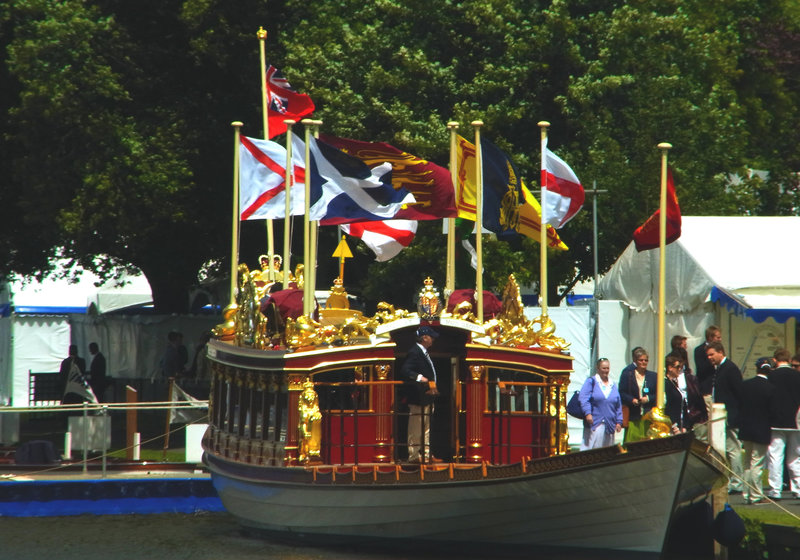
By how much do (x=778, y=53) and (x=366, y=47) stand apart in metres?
19.1

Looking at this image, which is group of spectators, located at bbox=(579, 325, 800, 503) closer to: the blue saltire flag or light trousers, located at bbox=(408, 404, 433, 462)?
light trousers, located at bbox=(408, 404, 433, 462)

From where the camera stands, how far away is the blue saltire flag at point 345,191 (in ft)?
54.6

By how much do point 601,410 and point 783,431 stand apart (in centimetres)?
222

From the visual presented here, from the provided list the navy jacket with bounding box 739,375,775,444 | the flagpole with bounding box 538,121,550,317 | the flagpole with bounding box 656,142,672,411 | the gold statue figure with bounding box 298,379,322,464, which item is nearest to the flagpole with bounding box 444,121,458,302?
the flagpole with bounding box 538,121,550,317

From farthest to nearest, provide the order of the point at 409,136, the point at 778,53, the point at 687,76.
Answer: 1. the point at 778,53
2. the point at 687,76
3. the point at 409,136

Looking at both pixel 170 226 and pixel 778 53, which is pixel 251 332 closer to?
pixel 170 226

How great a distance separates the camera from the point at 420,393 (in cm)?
1569

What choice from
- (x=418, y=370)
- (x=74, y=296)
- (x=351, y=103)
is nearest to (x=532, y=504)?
(x=418, y=370)

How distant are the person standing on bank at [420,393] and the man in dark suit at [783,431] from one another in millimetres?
4006

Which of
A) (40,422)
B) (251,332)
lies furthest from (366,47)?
(251,332)

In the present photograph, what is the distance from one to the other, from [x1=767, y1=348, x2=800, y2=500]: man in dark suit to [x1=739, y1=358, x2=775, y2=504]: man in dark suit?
95 millimetres

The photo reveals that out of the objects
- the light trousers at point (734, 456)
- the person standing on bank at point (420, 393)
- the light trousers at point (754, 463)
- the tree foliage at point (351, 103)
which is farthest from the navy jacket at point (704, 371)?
the tree foliage at point (351, 103)

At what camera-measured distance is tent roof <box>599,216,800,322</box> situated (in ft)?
69.8

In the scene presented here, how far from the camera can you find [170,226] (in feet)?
100
